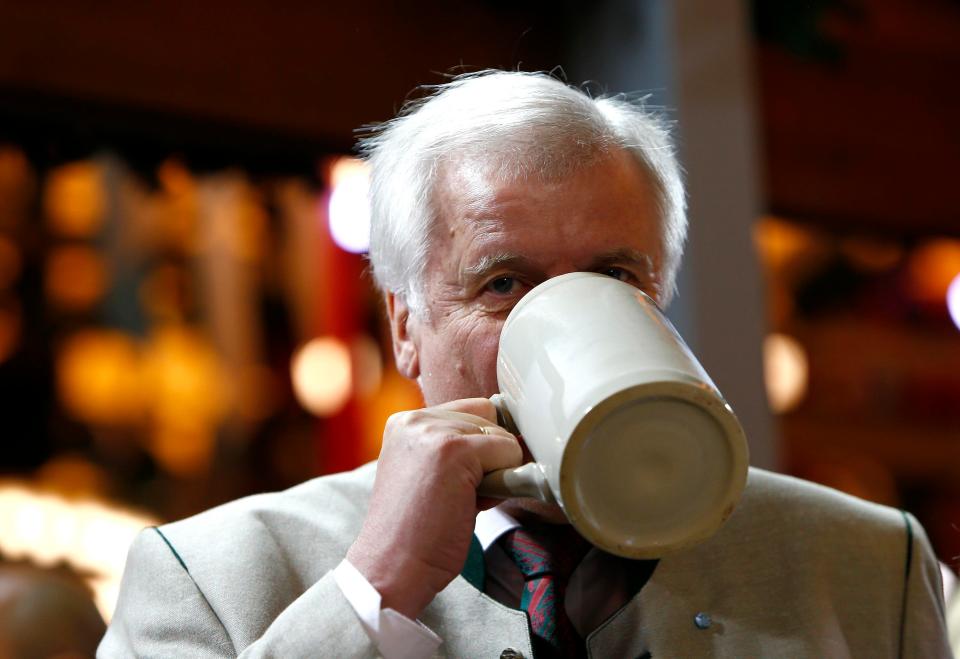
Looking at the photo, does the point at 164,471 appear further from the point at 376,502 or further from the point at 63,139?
the point at 376,502

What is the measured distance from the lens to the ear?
158 cm

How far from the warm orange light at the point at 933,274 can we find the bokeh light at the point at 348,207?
239 centimetres

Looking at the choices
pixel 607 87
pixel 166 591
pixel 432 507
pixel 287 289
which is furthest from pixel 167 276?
pixel 432 507

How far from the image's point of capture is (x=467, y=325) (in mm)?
1414

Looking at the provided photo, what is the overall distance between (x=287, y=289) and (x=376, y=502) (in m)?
3.58

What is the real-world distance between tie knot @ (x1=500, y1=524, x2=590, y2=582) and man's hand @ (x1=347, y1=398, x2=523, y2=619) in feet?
Result: 0.72

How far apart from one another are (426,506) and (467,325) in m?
0.30

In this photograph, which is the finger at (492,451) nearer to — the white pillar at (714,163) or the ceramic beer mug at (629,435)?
the ceramic beer mug at (629,435)

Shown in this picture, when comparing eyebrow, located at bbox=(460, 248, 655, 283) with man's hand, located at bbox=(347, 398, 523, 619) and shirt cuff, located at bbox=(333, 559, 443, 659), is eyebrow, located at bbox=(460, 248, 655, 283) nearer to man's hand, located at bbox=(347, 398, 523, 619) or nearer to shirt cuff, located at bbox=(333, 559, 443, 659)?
man's hand, located at bbox=(347, 398, 523, 619)

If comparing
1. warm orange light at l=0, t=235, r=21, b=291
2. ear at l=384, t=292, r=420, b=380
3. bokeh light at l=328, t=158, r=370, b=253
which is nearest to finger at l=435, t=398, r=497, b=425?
ear at l=384, t=292, r=420, b=380

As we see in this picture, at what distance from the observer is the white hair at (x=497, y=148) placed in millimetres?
1439

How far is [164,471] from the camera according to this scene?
447cm

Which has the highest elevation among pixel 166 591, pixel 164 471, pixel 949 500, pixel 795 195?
pixel 166 591

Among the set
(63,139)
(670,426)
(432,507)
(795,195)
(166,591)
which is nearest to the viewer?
(670,426)
